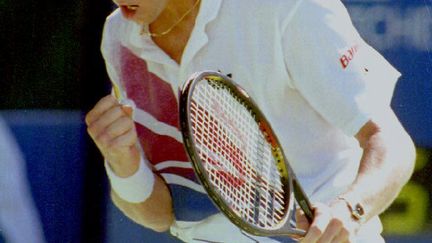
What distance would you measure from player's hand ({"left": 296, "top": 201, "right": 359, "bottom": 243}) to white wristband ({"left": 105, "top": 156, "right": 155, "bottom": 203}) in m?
0.43

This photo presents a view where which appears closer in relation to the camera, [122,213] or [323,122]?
[323,122]

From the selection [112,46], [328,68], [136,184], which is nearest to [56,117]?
[112,46]

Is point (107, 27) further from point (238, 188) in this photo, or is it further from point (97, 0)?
point (238, 188)

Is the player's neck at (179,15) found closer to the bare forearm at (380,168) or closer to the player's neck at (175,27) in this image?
the player's neck at (175,27)

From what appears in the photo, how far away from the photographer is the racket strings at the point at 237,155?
1909mm

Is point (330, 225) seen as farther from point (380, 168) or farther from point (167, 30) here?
point (167, 30)

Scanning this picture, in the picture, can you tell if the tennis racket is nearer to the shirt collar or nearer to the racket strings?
the racket strings

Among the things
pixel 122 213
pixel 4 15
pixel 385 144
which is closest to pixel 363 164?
pixel 385 144

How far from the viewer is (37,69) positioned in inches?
92.4

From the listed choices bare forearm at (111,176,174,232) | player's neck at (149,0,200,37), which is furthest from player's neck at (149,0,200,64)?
bare forearm at (111,176,174,232)

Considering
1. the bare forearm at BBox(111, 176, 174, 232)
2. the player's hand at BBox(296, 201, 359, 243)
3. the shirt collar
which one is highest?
the shirt collar

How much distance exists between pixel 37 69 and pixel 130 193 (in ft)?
1.10

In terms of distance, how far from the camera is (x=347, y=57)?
6.71 feet

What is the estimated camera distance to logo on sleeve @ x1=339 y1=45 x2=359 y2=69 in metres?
2.03
